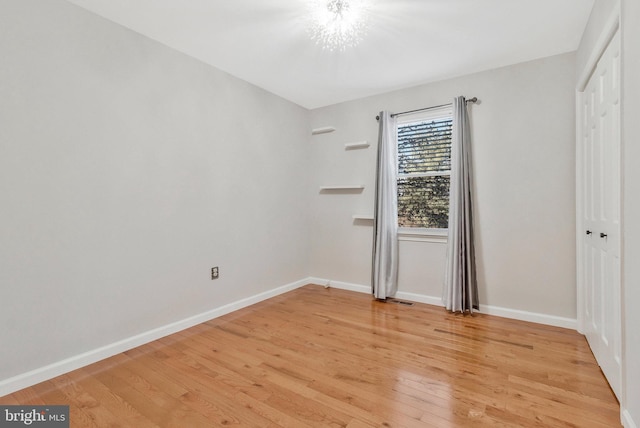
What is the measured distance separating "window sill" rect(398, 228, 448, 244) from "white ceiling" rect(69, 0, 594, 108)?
5.59 feet

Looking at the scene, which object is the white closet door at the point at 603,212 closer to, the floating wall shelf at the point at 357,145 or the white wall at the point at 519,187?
the white wall at the point at 519,187

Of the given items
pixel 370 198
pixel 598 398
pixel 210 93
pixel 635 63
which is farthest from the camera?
pixel 370 198

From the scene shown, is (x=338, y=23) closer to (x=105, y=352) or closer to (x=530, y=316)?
(x=105, y=352)

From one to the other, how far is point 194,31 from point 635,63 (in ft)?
9.12

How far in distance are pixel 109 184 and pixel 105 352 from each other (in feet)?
4.14

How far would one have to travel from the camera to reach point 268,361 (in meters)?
2.24

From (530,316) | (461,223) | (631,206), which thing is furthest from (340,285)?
(631,206)

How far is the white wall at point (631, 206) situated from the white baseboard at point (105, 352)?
3033 millimetres

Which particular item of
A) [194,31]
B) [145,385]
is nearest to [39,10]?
[194,31]

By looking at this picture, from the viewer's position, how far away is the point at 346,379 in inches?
78.4

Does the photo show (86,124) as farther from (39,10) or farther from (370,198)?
(370,198)

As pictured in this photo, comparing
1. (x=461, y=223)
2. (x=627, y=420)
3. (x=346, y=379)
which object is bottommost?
(x=346, y=379)

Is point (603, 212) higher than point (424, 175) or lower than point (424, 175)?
lower

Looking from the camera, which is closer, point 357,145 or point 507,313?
point 507,313
